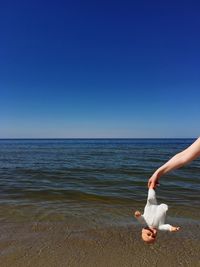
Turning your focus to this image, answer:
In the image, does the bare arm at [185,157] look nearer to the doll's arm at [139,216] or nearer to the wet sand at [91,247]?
the doll's arm at [139,216]

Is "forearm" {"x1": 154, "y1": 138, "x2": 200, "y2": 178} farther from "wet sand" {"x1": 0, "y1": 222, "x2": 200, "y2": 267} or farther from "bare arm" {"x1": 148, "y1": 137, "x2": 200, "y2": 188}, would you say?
"wet sand" {"x1": 0, "y1": 222, "x2": 200, "y2": 267}

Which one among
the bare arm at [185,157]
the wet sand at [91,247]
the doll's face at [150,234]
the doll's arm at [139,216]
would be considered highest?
the bare arm at [185,157]

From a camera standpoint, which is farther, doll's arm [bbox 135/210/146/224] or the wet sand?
the wet sand

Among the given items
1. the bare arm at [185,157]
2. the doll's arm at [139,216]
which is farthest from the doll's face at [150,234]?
the bare arm at [185,157]

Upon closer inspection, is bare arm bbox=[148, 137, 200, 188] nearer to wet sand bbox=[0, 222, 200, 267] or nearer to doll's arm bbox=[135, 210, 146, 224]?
doll's arm bbox=[135, 210, 146, 224]

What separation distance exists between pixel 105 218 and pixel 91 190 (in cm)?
415

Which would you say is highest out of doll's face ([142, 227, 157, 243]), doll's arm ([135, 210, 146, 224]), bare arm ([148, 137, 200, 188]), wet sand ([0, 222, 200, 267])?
bare arm ([148, 137, 200, 188])

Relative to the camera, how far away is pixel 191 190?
493 inches

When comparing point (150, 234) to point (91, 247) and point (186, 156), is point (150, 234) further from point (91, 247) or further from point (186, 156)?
point (91, 247)

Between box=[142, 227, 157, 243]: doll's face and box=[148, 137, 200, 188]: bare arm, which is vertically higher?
box=[148, 137, 200, 188]: bare arm

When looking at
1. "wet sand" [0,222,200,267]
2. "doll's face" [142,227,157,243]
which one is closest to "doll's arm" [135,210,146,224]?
"doll's face" [142,227,157,243]

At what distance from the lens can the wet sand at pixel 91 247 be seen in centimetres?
545

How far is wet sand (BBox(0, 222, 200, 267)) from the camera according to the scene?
17.9ft

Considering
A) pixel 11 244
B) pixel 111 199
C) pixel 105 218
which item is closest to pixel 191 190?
pixel 111 199
